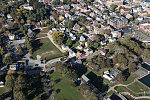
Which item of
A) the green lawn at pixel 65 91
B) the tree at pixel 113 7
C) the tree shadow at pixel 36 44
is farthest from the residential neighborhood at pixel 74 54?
the tree at pixel 113 7

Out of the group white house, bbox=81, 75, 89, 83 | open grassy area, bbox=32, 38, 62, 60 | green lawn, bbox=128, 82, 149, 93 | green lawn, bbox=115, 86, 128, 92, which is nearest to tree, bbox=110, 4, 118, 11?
open grassy area, bbox=32, 38, 62, 60

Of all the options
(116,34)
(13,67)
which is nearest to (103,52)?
(116,34)

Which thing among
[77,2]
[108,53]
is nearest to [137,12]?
[77,2]

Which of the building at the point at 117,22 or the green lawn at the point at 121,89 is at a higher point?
the building at the point at 117,22

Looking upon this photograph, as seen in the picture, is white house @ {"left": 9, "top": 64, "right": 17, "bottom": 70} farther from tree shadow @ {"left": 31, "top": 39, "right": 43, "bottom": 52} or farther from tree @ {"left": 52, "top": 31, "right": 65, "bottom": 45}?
tree @ {"left": 52, "top": 31, "right": 65, "bottom": 45}

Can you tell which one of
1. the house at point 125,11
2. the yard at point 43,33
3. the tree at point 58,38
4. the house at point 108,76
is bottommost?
the house at point 108,76

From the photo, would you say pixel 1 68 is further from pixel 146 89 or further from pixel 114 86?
pixel 146 89

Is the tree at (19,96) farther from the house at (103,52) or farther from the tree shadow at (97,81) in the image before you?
the house at (103,52)
